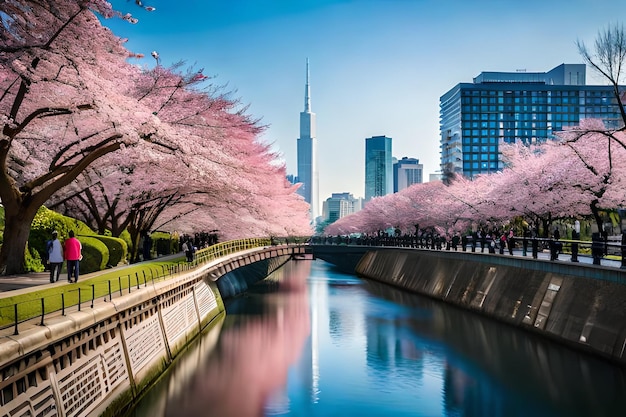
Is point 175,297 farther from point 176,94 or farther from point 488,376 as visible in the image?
point 488,376

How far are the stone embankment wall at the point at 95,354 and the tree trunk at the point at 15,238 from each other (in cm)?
470

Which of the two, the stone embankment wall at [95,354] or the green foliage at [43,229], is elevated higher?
the green foliage at [43,229]

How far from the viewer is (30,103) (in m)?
23.8

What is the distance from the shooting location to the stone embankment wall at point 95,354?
44.2ft

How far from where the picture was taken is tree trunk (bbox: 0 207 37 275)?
22656 millimetres

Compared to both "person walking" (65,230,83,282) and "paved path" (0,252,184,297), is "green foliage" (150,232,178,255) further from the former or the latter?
"person walking" (65,230,83,282)

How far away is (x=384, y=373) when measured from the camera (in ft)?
95.9

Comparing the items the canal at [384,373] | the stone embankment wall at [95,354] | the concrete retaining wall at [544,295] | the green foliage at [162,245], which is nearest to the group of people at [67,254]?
the stone embankment wall at [95,354]

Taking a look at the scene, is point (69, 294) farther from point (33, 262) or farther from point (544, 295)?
point (544, 295)

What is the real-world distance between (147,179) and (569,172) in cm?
3065

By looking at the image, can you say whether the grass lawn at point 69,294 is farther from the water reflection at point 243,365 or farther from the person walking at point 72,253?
the water reflection at point 243,365

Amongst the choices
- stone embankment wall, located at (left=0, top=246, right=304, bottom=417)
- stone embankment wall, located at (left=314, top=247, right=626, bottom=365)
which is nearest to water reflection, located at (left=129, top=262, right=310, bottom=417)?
stone embankment wall, located at (left=0, top=246, right=304, bottom=417)

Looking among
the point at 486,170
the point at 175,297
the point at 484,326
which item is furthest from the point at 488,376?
the point at 486,170

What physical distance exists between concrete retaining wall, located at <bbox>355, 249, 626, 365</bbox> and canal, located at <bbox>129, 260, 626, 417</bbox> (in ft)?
2.78
